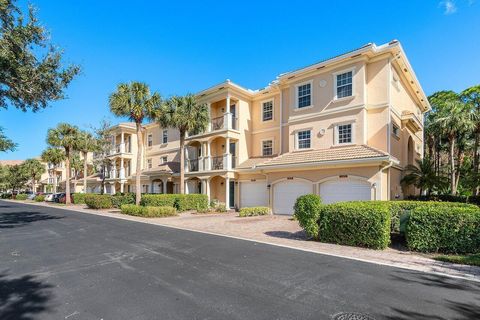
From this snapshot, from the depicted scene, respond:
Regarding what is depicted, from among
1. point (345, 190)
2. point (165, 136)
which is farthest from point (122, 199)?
A: point (345, 190)

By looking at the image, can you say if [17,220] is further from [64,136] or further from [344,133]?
[344,133]

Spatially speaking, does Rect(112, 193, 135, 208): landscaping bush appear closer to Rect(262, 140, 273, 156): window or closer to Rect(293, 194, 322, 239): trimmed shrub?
Rect(262, 140, 273, 156): window

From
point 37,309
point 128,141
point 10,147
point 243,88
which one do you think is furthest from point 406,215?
point 128,141

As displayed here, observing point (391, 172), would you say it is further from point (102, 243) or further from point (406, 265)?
point (102, 243)

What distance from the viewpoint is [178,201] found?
71.3ft

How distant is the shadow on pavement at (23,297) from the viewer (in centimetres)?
431

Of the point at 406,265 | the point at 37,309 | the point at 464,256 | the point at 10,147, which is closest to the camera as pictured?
the point at 37,309

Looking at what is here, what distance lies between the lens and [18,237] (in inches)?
430

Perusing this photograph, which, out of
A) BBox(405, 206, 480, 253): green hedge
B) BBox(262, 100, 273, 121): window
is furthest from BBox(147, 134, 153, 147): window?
BBox(405, 206, 480, 253): green hedge

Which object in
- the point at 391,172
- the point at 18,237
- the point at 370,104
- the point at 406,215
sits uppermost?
the point at 370,104

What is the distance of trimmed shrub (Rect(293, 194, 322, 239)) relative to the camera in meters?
9.89

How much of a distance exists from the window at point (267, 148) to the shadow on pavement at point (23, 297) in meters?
19.2

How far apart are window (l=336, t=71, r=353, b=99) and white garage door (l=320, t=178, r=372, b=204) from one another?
576cm

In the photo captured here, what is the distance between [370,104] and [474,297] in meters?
13.9
